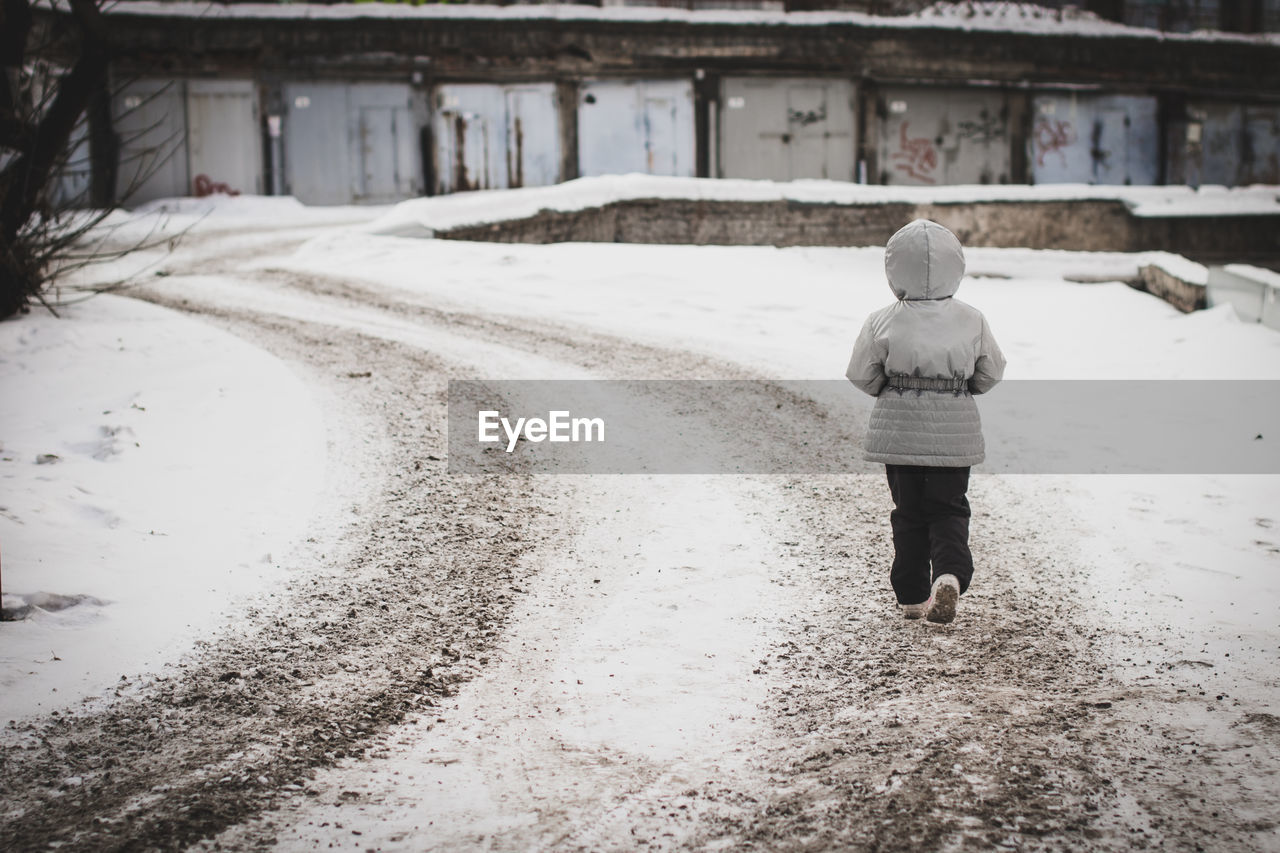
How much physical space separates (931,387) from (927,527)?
1.82 feet

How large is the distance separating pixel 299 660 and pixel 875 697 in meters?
2.07

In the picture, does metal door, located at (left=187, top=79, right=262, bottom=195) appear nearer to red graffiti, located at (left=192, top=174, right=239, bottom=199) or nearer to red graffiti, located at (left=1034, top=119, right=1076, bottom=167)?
red graffiti, located at (left=192, top=174, right=239, bottom=199)

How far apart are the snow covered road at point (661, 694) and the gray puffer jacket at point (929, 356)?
2.46 ft

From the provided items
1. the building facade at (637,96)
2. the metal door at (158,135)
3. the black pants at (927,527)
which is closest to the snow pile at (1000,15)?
the building facade at (637,96)

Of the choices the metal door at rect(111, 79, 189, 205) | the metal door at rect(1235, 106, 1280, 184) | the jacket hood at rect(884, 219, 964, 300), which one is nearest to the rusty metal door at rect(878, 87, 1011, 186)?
the metal door at rect(1235, 106, 1280, 184)

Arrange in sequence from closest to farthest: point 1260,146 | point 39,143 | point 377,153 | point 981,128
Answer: point 39,143 < point 377,153 < point 981,128 < point 1260,146

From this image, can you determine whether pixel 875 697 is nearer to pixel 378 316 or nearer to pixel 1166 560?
pixel 1166 560

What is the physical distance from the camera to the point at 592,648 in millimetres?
4188

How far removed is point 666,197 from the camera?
53.8ft

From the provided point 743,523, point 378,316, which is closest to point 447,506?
point 743,523

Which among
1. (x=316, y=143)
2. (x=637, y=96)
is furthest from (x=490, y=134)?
(x=316, y=143)

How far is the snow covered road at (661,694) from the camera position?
296 centimetres

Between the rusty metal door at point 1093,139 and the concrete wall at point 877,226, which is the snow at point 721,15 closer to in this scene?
the rusty metal door at point 1093,139

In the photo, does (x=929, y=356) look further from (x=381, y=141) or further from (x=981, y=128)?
(x=981, y=128)
